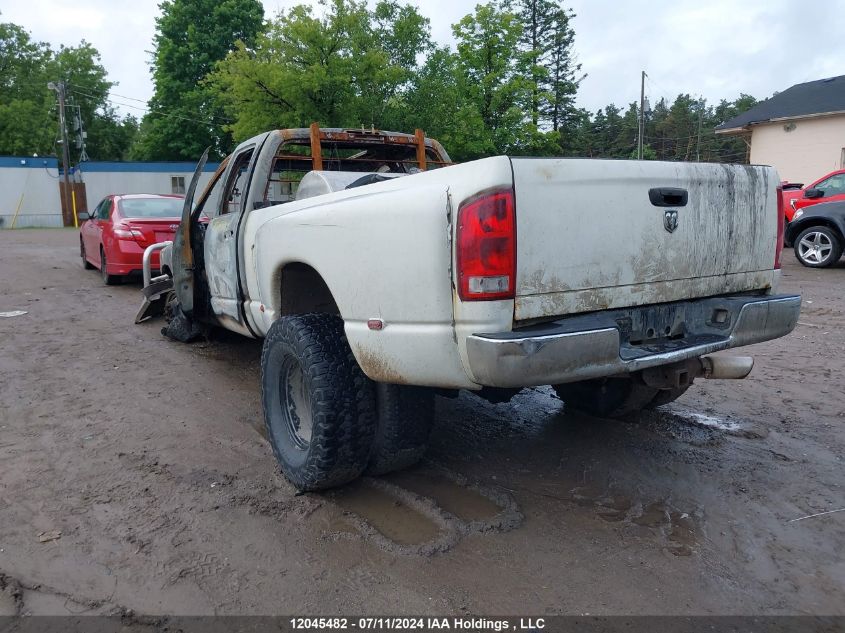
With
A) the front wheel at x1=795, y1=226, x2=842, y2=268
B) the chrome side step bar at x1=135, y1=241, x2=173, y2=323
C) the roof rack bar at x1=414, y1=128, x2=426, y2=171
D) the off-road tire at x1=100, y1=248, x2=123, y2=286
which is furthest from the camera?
the front wheel at x1=795, y1=226, x2=842, y2=268

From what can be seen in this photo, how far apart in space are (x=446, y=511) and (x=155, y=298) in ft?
17.1

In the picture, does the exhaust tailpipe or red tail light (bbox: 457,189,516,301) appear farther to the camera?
the exhaust tailpipe

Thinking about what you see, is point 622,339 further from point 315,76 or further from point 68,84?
point 68,84

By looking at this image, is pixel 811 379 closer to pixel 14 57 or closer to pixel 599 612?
pixel 599 612

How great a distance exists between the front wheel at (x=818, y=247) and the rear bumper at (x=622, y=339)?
10.1 meters

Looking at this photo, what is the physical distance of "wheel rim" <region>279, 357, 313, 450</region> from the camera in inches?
138

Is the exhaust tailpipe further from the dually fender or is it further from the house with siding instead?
the house with siding

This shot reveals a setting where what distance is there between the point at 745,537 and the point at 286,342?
91.5 inches

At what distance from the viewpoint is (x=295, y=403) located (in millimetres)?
3600

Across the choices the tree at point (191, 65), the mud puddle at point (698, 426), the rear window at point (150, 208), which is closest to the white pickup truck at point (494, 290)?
the mud puddle at point (698, 426)

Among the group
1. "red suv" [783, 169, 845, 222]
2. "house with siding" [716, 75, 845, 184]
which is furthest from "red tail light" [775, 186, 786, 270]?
"house with siding" [716, 75, 845, 184]

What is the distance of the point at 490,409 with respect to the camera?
4.73 m

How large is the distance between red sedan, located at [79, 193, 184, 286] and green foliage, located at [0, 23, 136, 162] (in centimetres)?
4862

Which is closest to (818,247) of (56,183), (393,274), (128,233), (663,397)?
(663,397)
